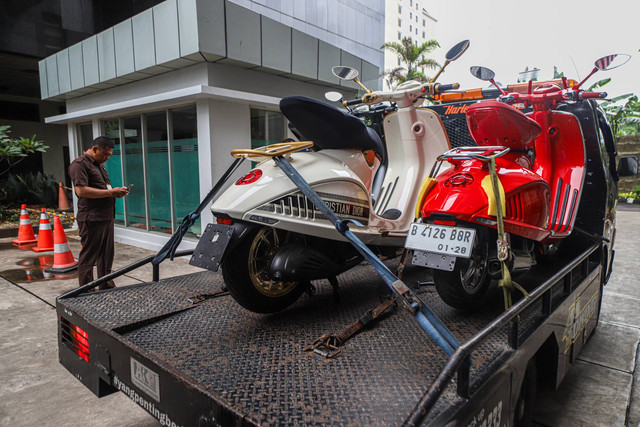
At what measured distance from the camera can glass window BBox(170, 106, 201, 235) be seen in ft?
22.0

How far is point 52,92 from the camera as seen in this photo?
8820 millimetres

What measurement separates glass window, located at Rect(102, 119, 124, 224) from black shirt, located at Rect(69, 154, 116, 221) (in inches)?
172

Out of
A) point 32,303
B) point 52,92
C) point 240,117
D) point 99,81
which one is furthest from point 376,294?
point 52,92

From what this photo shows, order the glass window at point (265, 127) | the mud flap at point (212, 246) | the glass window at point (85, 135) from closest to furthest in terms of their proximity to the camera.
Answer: the mud flap at point (212, 246) → the glass window at point (265, 127) → the glass window at point (85, 135)

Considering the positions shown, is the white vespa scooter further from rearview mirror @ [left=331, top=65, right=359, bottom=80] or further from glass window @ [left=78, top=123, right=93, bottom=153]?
glass window @ [left=78, top=123, right=93, bottom=153]

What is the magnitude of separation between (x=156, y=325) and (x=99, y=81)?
683 cm

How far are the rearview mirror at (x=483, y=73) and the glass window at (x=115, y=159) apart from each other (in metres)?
7.27

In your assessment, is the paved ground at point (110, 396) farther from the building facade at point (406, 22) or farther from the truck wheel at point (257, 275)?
the building facade at point (406, 22)

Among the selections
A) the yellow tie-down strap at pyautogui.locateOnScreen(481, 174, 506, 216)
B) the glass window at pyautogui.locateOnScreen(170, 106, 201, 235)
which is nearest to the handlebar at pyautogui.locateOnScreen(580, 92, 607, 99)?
the yellow tie-down strap at pyautogui.locateOnScreen(481, 174, 506, 216)

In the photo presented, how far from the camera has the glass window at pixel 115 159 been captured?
822cm

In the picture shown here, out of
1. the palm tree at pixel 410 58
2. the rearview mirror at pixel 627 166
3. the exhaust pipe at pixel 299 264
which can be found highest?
the palm tree at pixel 410 58

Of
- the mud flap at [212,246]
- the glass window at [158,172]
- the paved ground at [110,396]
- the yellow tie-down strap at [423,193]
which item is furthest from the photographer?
the glass window at [158,172]

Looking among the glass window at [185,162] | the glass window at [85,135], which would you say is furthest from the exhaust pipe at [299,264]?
the glass window at [85,135]

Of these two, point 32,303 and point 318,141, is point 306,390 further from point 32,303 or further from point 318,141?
point 32,303
